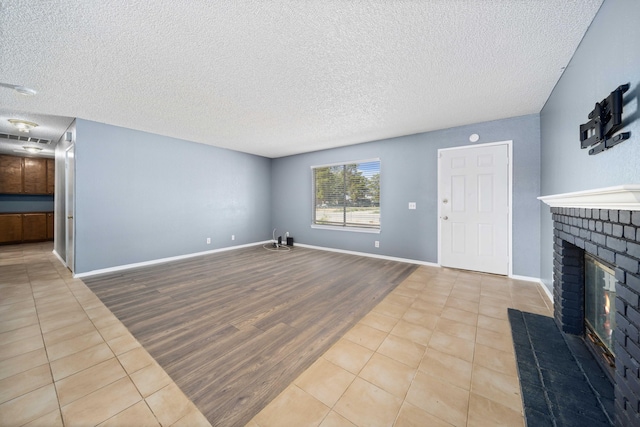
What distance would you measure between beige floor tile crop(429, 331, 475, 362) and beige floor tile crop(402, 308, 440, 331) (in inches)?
6.0

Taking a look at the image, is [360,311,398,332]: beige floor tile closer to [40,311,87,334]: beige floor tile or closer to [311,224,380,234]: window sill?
[311,224,380,234]: window sill

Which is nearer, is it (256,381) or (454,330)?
(256,381)

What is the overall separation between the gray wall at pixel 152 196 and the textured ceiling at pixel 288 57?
2.27 feet

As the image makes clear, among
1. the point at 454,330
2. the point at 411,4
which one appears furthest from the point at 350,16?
the point at 454,330

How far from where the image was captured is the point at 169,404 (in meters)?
1.36

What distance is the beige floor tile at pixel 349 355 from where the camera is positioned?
5.55 ft

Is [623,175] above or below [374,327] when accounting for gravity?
above

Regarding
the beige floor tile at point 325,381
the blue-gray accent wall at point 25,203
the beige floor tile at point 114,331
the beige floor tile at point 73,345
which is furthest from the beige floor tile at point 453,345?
the blue-gray accent wall at point 25,203

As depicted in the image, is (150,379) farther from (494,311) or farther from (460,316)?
(494,311)

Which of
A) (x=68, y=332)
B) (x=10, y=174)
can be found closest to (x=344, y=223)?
(x=68, y=332)

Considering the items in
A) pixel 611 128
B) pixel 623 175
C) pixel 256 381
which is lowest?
pixel 256 381

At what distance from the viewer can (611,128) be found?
1.37 metres

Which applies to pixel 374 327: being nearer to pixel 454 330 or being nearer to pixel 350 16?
pixel 454 330

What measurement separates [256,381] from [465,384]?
138 cm
